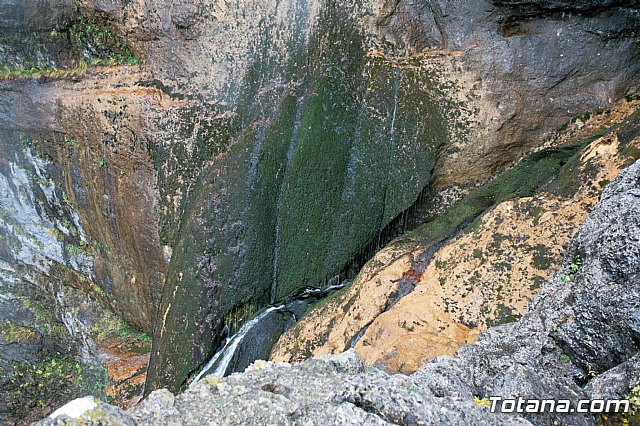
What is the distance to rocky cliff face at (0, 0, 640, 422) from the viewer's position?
749cm

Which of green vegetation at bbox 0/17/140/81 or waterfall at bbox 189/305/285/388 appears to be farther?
green vegetation at bbox 0/17/140/81

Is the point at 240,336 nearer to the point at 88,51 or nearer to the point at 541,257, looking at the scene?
the point at 541,257

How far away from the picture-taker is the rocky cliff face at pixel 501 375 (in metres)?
2.66

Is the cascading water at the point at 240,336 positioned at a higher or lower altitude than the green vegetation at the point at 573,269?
lower

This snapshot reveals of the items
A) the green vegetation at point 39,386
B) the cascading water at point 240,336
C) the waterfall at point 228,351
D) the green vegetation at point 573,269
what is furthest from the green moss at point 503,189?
the green vegetation at point 39,386

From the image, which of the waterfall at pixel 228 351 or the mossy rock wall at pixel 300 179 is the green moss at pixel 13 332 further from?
the waterfall at pixel 228 351

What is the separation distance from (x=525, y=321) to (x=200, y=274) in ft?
16.0

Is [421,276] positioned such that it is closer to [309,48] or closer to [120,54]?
[309,48]

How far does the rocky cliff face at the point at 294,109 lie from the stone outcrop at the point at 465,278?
119 cm

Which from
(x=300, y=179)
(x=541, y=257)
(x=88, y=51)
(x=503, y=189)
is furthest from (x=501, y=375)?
(x=88, y=51)

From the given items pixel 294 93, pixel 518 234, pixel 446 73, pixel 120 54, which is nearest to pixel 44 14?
pixel 120 54

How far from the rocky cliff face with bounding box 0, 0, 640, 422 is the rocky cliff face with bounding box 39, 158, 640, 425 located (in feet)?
12.0

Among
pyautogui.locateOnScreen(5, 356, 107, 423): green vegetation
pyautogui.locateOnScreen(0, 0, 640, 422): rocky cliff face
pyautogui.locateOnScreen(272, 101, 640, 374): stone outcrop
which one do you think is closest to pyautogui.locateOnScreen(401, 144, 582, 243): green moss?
pyautogui.locateOnScreen(0, 0, 640, 422): rocky cliff face

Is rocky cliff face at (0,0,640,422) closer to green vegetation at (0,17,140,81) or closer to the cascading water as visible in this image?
green vegetation at (0,17,140,81)
